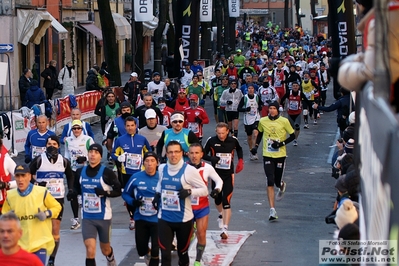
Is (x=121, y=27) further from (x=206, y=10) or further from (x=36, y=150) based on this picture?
(x=36, y=150)

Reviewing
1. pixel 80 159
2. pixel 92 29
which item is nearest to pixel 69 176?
pixel 80 159

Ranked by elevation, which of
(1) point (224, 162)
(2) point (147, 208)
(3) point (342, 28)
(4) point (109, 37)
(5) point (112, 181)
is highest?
(3) point (342, 28)

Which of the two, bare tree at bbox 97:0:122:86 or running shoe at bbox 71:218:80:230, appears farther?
bare tree at bbox 97:0:122:86

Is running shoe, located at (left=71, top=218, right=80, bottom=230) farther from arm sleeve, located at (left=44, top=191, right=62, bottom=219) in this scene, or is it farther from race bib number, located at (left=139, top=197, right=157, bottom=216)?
arm sleeve, located at (left=44, top=191, right=62, bottom=219)

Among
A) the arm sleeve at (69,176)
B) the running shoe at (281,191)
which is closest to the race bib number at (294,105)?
the running shoe at (281,191)

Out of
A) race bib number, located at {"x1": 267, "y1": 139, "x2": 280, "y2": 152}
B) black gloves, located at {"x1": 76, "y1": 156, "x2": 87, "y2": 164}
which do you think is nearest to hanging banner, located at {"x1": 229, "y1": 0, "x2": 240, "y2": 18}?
race bib number, located at {"x1": 267, "y1": 139, "x2": 280, "y2": 152}

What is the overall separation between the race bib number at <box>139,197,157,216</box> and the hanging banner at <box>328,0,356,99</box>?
12.4m

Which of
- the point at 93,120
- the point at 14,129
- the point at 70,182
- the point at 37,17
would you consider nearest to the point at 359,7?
the point at 70,182

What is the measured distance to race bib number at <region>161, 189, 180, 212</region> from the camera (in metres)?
9.94

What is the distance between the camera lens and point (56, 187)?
11812 mm

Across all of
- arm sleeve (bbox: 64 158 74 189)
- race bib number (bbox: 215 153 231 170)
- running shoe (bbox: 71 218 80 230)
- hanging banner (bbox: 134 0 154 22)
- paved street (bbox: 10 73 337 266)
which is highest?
hanging banner (bbox: 134 0 154 22)

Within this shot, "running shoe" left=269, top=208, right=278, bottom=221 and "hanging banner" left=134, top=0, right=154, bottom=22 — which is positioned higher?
"hanging banner" left=134, top=0, right=154, bottom=22

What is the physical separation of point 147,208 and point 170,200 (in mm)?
689

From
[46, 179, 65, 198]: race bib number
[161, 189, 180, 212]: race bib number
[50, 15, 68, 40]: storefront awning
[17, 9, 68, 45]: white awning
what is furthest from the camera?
[50, 15, 68, 40]: storefront awning
